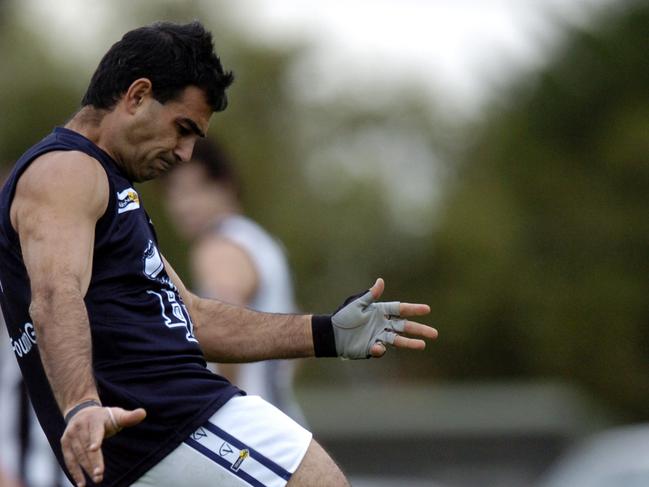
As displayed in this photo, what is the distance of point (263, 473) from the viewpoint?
466cm

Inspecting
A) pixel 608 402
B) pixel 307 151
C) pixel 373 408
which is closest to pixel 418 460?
pixel 373 408

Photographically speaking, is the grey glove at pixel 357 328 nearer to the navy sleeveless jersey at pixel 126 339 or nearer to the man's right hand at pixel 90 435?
the navy sleeveless jersey at pixel 126 339

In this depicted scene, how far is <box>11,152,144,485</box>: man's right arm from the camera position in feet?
13.7

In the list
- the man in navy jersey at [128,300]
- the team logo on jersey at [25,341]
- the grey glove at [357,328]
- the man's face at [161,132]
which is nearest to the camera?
the man in navy jersey at [128,300]

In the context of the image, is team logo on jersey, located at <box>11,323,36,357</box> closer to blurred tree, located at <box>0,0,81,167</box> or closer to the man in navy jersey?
the man in navy jersey

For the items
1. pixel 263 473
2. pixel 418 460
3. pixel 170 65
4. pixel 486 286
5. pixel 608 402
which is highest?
pixel 486 286

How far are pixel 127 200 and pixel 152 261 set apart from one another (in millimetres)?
217

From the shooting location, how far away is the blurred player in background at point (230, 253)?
741 centimetres

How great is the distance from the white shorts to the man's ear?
1032mm

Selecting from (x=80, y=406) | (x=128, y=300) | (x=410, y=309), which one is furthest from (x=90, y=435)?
(x=410, y=309)

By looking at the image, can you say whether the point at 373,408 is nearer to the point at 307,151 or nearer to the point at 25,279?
the point at 307,151

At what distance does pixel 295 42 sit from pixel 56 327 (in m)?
39.8

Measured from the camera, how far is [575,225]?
98.6 feet

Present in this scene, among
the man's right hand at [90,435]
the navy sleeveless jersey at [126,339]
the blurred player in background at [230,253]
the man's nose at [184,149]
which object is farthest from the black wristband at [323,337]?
the blurred player in background at [230,253]
